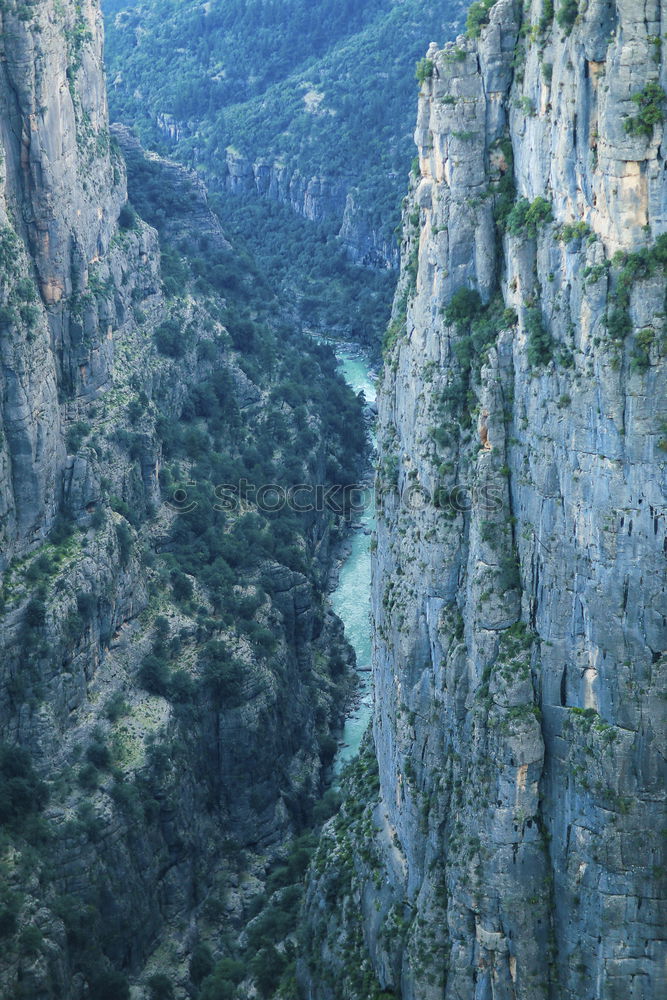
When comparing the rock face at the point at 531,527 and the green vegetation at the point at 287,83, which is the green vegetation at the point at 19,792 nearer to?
the rock face at the point at 531,527

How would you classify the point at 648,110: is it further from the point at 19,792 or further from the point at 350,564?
the point at 350,564

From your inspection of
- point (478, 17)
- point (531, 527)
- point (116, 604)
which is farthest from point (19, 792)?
point (478, 17)

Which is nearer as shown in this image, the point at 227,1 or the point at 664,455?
the point at 664,455

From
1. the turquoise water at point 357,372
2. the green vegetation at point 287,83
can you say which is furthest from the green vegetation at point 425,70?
the green vegetation at point 287,83

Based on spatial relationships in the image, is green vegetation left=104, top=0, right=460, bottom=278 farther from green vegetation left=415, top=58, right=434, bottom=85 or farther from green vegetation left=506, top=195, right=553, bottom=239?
green vegetation left=506, top=195, right=553, bottom=239

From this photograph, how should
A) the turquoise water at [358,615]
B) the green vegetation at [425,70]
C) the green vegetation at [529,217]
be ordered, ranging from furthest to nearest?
the turquoise water at [358,615] < the green vegetation at [425,70] < the green vegetation at [529,217]

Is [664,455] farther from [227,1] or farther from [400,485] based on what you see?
[227,1]

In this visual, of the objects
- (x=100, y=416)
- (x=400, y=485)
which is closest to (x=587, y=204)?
(x=400, y=485)
